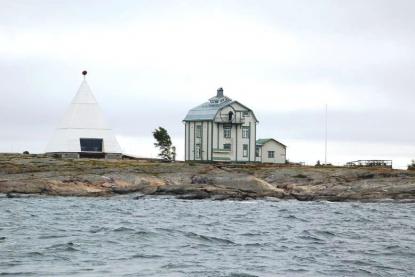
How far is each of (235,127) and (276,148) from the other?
783cm

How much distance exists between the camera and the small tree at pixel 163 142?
10281 centimetres

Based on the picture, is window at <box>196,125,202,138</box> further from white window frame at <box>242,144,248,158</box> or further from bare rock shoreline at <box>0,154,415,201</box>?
bare rock shoreline at <box>0,154,415,201</box>

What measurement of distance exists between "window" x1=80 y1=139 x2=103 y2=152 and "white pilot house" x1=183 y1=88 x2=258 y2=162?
1185 cm

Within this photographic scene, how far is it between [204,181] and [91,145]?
25.6 meters

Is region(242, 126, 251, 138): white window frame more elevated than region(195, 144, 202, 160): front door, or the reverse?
region(242, 126, 251, 138): white window frame

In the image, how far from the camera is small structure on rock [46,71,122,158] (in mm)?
86750

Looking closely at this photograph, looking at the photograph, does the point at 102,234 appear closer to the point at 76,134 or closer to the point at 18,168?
the point at 18,168

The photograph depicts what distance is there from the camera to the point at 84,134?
8762 cm

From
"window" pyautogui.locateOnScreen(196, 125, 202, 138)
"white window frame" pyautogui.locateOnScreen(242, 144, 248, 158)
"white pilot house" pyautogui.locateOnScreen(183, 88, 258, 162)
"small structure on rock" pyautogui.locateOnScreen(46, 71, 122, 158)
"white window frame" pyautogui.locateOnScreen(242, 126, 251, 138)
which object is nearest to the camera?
"small structure on rock" pyautogui.locateOnScreen(46, 71, 122, 158)

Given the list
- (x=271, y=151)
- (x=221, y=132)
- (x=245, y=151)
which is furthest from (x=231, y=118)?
(x=271, y=151)

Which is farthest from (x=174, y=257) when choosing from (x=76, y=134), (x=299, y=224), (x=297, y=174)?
(x=76, y=134)

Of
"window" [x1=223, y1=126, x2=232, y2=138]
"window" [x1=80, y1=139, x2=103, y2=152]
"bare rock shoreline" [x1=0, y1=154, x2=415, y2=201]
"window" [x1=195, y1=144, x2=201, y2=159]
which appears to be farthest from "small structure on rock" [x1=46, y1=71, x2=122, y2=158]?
"window" [x1=223, y1=126, x2=232, y2=138]

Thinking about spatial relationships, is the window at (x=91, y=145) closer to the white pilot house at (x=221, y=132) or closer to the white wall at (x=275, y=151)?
the white pilot house at (x=221, y=132)

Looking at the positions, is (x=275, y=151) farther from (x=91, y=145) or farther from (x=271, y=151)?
(x=91, y=145)
